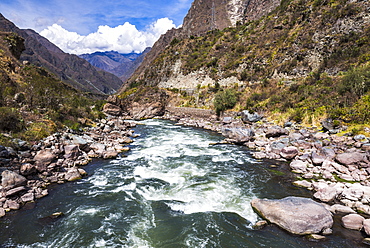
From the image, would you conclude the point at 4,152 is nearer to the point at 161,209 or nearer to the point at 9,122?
the point at 9,122

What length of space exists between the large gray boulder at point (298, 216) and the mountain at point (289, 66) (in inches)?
578

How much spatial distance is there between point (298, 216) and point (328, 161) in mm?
7315

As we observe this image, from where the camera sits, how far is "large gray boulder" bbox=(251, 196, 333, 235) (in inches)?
279

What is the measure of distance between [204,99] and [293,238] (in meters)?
46.0

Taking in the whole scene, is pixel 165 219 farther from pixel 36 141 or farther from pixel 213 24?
pixel 213 24

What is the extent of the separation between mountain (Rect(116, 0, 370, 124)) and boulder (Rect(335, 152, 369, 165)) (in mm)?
7182

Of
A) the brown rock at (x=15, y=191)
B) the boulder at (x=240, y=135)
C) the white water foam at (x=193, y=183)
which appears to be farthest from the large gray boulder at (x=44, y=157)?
the boulder at (x=240, y=135)

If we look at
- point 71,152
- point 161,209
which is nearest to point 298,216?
point 161,209

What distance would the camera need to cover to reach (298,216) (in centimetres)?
737

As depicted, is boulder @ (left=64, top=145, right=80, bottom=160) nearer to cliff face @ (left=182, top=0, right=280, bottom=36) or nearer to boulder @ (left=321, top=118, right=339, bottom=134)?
boulder @ (left=321, top=118, right=339, bottom=134)

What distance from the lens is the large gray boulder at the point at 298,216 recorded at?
7.09 meters

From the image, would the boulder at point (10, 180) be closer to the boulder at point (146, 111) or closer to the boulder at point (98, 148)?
the boulder at point (98, 148)

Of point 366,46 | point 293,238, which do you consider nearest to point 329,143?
point 293,238

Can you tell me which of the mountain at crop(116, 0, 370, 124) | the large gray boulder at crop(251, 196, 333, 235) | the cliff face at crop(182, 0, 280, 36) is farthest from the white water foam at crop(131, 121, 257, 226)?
the cliff face at crop(182, 0, 280, 36)
